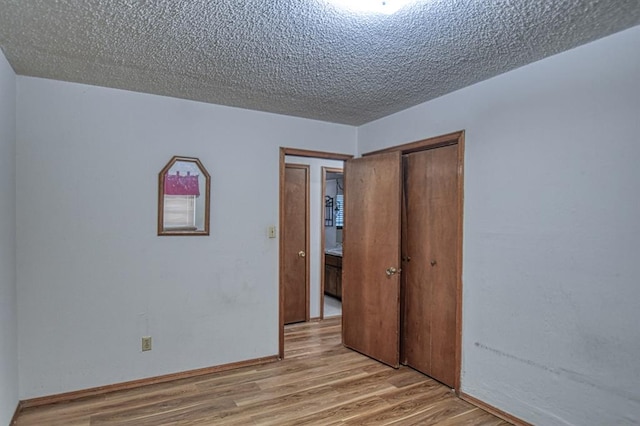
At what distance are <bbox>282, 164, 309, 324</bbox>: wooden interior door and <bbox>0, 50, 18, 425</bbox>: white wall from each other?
9.17ft

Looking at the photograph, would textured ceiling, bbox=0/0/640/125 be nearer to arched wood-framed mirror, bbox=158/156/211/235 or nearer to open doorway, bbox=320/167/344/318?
arched wood-framed mirror, bbox=158/156/211/235

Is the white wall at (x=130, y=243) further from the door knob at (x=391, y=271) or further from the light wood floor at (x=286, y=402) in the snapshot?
the door knob at (x=391, y=271)

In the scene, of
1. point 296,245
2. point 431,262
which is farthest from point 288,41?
point 296,245

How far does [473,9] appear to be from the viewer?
69.7 inches

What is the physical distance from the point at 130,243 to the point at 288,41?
79.8 inches

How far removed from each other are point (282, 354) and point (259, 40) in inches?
112

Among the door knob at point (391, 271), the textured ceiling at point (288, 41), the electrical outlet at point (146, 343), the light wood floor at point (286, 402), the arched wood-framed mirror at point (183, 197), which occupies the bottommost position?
the light wood floor at point (286, 402)

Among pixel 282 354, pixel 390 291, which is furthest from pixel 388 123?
pixel 282 354

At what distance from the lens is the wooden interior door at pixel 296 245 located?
4.79 metres

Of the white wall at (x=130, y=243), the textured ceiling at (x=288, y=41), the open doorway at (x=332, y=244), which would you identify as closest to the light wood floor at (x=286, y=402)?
the white wall at (x=130, y=243)

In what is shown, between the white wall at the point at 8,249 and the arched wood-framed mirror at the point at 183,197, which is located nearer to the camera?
the white wall at the point at 8,249

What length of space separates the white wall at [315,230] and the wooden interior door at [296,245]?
7 centimetres

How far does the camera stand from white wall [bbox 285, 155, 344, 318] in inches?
194

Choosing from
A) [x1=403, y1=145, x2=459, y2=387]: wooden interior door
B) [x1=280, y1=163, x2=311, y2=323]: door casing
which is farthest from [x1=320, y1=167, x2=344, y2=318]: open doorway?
[x1=403, y1=145, x2=459, y2=387]: wooden interior door
